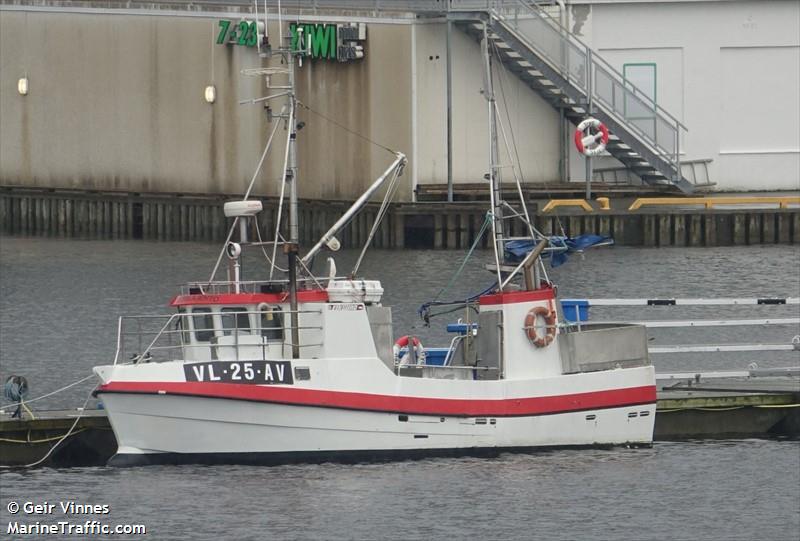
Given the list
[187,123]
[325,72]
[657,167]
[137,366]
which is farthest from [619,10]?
[137,366]

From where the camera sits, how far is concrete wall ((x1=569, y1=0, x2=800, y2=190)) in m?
54.6

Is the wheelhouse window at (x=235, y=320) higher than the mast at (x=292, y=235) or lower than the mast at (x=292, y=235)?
lower

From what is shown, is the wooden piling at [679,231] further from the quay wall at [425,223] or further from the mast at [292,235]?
the mast at [292,235]

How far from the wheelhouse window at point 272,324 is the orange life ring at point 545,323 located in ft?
12.1

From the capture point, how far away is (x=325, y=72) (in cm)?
5219

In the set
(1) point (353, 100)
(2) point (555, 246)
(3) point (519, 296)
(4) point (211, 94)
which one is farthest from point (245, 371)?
(4) point (211, 94)

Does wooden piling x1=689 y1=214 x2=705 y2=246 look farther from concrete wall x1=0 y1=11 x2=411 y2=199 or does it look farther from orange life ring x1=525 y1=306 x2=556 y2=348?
orange life ring x1=525 y1=306 x2=556 y2=348

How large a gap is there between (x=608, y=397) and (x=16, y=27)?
31.1 meters

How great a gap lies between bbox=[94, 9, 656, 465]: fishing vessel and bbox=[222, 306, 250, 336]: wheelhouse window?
0.8 inches

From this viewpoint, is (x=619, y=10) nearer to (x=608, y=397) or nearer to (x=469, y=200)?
(x=469, y=200)

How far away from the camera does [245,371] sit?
2716 centimetres

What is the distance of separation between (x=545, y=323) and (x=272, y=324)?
411 cm

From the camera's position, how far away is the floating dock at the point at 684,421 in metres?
28.0

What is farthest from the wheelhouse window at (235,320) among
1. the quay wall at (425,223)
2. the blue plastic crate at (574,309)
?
the quay wall at (425,223)
